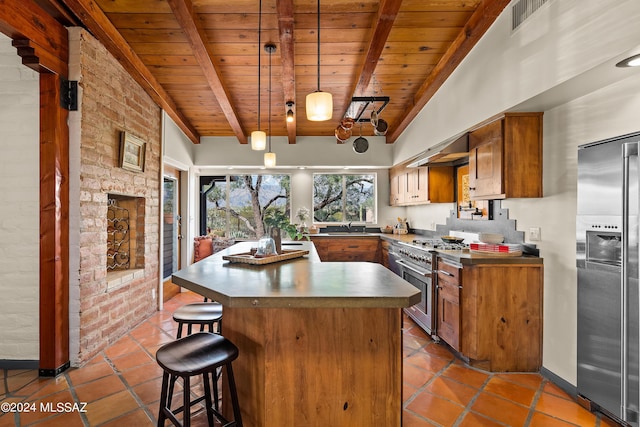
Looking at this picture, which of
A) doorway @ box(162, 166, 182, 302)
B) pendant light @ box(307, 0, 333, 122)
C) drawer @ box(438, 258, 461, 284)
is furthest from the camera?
doorway @ box(162, 166, 182, 302)

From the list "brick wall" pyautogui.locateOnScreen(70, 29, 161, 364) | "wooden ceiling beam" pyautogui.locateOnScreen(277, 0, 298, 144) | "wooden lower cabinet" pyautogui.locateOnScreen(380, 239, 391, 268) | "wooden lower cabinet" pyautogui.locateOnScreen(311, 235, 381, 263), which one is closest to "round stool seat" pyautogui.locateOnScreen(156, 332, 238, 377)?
"brick wall" pyautogui.locateOnScreen(70, 29, 161, 364)

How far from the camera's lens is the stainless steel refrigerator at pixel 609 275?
180 centimetres

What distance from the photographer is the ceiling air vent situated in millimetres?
2355

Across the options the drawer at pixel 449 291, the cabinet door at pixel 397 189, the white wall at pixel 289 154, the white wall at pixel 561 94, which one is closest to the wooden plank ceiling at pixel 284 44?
the white wall at pixel 561 94

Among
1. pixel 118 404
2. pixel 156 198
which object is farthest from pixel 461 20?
pixel 118 404

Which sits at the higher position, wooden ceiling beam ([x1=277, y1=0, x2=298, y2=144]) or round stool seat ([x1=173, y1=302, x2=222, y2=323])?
wooden ceiling beam ([x1=277, y1=0, x2=298, y2=144])

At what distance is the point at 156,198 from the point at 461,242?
3.78 m

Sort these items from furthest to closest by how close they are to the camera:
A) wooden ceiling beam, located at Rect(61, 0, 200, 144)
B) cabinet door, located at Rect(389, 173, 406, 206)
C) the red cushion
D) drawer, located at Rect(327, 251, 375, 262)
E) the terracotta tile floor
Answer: the red cushion
drawer, located at Rect(327, 251, 375, 262)
cabinet door, located at Rect(389, 173, 406, 206)
wooden ceiling beam, located at Rect(61, 0, 200, 144)
the terracotta tile floor

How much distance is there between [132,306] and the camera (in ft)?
11.8

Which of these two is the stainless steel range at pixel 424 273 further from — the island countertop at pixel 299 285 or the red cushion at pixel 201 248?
the red cushion at pixel 201 248

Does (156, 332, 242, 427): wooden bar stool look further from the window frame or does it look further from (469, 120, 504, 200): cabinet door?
the window frame

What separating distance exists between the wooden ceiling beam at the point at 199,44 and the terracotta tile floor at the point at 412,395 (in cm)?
296

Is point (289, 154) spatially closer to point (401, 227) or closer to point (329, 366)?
point (401, 227)

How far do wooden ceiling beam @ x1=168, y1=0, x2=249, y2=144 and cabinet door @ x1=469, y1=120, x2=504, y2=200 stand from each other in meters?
2.82
